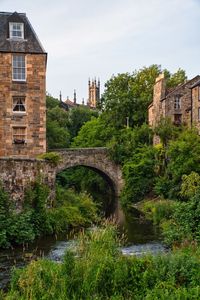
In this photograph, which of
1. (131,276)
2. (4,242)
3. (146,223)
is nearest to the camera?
(131,276)

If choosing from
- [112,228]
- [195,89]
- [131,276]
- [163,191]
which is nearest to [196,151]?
[163,191]

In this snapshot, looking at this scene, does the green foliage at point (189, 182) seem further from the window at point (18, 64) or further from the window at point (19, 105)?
the window at point (18, 64)

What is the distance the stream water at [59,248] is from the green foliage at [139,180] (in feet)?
39.1

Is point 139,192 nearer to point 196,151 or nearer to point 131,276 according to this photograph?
point 196,151

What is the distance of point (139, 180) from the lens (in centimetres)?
4384

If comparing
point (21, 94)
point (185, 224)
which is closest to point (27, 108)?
point (21, 94)

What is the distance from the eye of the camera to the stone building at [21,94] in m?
33.2

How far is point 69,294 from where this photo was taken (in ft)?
43.4

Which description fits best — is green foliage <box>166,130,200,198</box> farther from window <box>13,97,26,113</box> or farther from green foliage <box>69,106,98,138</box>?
green foliage <box>69,106,98,138</box>

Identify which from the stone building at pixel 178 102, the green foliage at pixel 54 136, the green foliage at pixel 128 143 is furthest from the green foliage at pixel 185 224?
the green foliage at pixel 54 136

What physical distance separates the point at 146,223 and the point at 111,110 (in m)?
27.4

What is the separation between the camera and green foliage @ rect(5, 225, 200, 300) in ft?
42.9

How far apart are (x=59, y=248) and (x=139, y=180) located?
22062 mm

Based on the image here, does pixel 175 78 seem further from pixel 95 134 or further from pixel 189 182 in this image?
pixel 189 182
